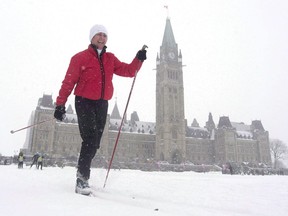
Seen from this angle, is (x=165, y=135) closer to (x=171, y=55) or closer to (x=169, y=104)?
(x=169, y=104)

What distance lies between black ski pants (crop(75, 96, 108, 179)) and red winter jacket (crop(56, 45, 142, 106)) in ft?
0.29

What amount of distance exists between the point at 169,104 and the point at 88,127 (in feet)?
214

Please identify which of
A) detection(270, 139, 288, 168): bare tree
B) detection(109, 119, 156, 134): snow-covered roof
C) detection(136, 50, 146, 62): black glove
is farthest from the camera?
detection(270, 139, 288, 168): bare tree

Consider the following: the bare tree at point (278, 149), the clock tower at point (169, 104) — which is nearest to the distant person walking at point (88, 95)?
the clock tower at point (169, 104)

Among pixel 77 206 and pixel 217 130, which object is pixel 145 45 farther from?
pixel 217 130

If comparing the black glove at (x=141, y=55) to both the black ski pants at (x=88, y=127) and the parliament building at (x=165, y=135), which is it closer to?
the black ski pants at (x=88, y=127)

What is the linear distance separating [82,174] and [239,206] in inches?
74.6

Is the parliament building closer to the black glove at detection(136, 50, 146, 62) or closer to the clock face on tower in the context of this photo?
the clock face on tower

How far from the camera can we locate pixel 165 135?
65062 mm

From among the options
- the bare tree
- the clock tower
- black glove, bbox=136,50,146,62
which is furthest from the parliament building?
black glove, bbox=136,50,146,62

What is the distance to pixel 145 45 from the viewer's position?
3709 mm

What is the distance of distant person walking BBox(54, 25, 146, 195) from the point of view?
2980 millimetres

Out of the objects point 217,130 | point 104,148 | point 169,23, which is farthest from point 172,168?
point 169,23

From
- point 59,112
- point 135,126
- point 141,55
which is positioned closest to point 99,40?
point 141,55
